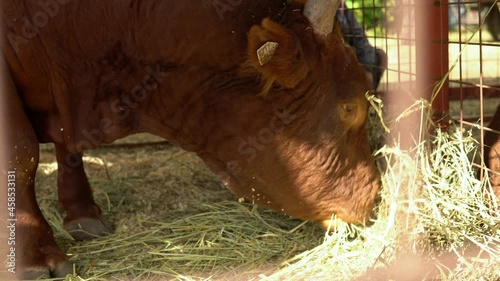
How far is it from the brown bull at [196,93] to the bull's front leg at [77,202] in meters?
0.65

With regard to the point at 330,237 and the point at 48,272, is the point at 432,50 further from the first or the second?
the point at 48,272

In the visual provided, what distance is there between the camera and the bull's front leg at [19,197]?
3.48 meters

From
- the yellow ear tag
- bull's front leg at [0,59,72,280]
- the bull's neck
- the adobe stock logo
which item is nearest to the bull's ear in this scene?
the yellow ear tag

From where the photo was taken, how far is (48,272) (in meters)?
3.52

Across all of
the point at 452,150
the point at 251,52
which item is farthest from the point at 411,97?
the point at 251,52

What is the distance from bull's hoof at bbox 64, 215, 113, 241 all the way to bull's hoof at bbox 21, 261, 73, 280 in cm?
66


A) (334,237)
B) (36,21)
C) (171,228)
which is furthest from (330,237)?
(36,21)

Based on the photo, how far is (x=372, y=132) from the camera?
14.5 ft

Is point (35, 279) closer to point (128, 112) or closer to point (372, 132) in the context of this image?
point (128, 112)

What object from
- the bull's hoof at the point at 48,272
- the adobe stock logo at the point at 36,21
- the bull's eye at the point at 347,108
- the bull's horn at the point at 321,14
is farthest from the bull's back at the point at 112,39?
the bull's hoof at the point at 48,272

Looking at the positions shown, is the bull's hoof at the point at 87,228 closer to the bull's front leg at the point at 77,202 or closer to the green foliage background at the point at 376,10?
the bull's front leg at the point at 77,202

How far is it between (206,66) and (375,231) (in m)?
1.24

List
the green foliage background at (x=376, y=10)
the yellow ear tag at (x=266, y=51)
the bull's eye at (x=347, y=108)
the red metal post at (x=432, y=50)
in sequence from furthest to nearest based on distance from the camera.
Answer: the green foliage background at (x=376, y=10)
the red metal post at (x=432, y=50)
the bull's eye at (x=347, y=108)
the yellow ear tag at (x=266, y=51)

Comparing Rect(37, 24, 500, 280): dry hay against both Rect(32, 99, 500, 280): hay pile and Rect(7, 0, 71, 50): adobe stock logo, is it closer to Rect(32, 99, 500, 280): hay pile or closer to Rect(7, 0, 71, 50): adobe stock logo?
Rect(32, 99, 500, 280): hay pile
